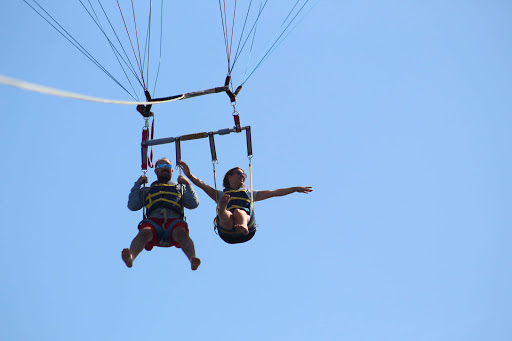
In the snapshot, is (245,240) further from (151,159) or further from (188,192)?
(151,159)

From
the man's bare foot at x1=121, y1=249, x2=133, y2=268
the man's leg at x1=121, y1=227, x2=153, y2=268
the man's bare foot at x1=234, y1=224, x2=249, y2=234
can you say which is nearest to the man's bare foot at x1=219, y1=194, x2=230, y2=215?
the man's bare foot at x1=234, y1=224, x2=249, y2=234

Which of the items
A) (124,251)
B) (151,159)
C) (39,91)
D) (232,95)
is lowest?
(124,251)

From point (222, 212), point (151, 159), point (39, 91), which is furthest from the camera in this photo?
point (151, 159)

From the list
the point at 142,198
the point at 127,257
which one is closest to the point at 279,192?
the point at 142,198

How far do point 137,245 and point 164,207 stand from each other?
0.73m

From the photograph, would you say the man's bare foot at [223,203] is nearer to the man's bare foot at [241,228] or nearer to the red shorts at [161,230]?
the man's bare foot at [241,228]

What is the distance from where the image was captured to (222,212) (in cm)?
825

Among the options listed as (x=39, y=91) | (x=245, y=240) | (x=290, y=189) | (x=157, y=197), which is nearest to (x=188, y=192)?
(x=157, y=197)

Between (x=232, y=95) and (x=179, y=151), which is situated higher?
(x=232, y=95)

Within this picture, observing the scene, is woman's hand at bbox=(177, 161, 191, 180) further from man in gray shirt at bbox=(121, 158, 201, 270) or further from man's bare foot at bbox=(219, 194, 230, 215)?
man's bare foot at bbox=(219, 194, 230, 215)

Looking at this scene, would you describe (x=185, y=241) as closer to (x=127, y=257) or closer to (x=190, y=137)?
(x=127, y=257)

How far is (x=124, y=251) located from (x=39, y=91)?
3.52 meters

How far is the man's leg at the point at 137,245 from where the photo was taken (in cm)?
767

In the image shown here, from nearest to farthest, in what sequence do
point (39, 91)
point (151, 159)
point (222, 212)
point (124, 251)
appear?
point (39, 91) < point (124, 251) < point (222, 212) < point (151, 159)
